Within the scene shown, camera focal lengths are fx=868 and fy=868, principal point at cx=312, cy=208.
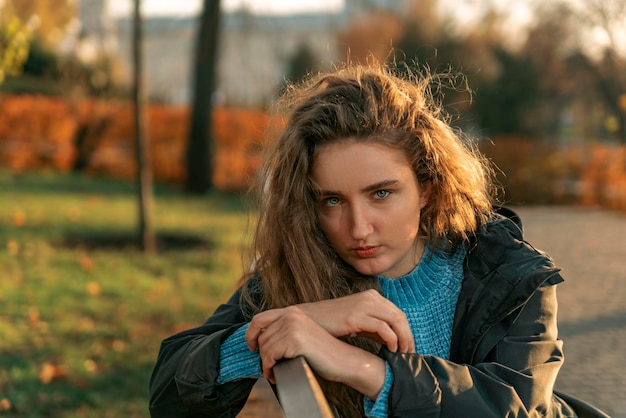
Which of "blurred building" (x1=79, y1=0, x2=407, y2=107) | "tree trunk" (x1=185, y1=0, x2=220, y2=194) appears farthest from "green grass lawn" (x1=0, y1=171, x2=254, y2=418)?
"tree trunk" (x1=185, y1=0, x2=220, y2=194)

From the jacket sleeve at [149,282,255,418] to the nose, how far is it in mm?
354

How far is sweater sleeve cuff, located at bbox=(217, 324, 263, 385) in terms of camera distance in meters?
1.92

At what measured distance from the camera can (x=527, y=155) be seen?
67.5 ft

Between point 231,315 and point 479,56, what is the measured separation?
2711 cm

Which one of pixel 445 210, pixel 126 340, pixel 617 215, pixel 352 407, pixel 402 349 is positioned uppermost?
pixel 445 210

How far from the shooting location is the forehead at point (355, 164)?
1998mm

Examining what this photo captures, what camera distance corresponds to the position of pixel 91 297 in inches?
285

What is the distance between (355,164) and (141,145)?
7763 mm

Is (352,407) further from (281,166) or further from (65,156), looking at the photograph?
(65,156)

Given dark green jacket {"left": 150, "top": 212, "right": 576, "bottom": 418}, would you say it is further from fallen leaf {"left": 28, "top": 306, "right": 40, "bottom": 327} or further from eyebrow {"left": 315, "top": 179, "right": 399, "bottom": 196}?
fallen leaf {"left": 28, "top": 306, "right": 40, "bottom": 327}

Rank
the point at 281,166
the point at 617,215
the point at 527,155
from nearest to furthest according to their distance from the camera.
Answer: the point at 281,166 → the point at 617,215 → the point at 527,155

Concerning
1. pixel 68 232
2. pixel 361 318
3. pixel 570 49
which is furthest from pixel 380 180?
pixel 570 49

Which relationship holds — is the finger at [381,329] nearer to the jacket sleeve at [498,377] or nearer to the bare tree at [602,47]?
the jacket sleeve at [498,377]

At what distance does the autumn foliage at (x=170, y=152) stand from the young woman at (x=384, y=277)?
556 inches
